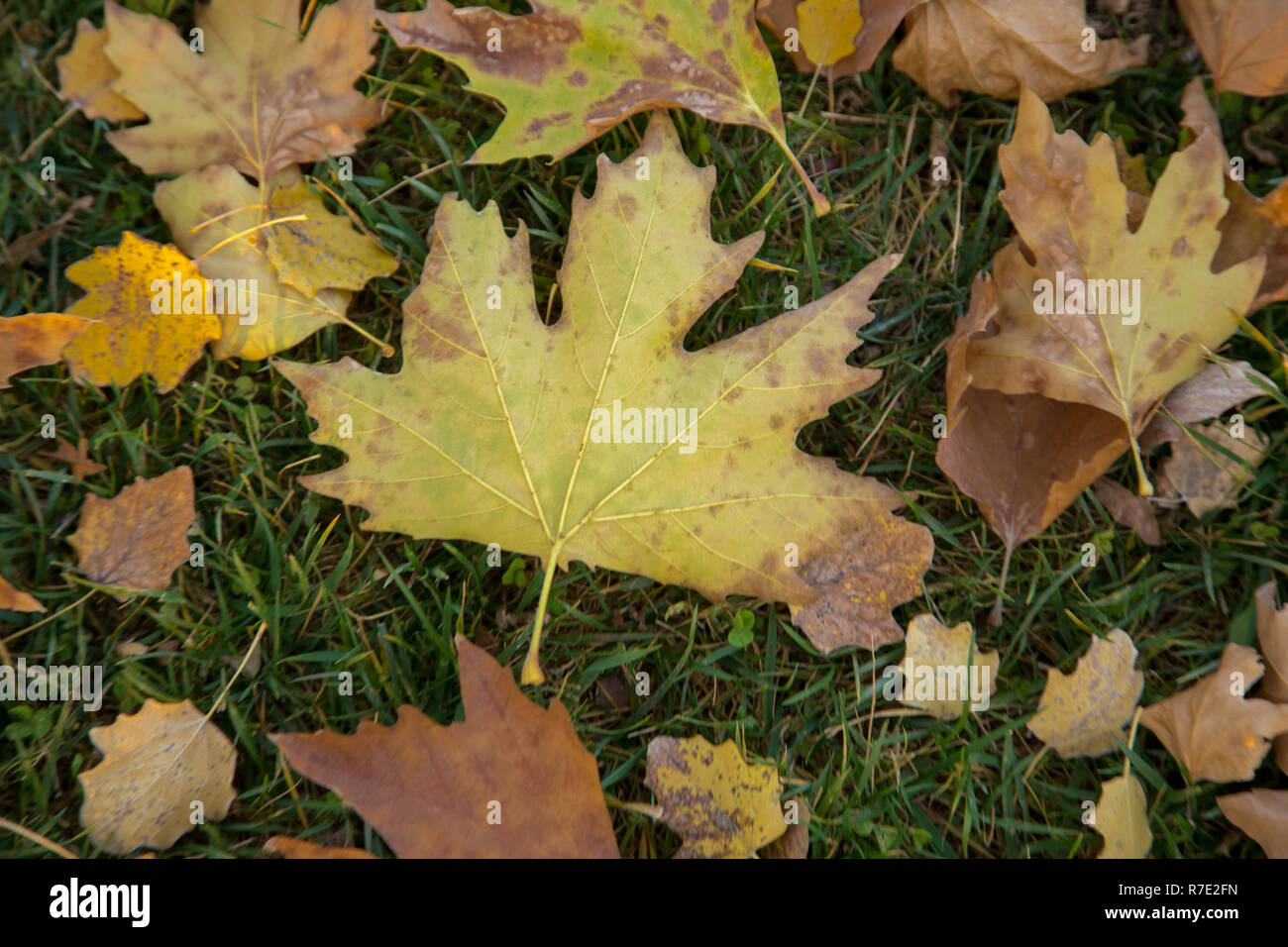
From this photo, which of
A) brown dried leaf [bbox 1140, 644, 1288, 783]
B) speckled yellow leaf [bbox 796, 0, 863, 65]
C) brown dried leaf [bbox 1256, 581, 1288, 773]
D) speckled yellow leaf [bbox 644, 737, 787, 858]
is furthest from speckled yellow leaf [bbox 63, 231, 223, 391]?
brown dried leaf [bbox 1256, 581, 1288, 773]

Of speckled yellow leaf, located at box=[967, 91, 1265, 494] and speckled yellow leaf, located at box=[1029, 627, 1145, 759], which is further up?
speckled yellow leaf, located at box=[967, 91, 1265, 494]

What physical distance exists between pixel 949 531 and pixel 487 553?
1025mm

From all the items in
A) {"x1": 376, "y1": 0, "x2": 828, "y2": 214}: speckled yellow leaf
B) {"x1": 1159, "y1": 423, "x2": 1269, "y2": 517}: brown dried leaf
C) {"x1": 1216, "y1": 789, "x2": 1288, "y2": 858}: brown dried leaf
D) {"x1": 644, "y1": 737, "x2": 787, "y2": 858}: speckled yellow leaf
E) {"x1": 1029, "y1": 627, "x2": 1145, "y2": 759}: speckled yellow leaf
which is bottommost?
{"x1": 644, "y1": 737, "x2": 787, "y2": 858}: speckled yellow leaf

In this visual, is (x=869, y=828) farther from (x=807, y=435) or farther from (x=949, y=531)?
(x=807, y=435)

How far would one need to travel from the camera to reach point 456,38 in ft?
5.98

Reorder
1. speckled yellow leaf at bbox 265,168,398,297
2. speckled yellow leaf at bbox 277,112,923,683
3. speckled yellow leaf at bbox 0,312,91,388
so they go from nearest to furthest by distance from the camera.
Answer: speckled yellow leaf at bbox 277,112,923,683 → speckled yellow leaf at bbox 0,312,91,388 → speckled yellow leaf at bbox 265,168,398,297

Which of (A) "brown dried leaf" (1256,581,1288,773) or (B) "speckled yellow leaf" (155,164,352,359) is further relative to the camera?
(B) "speckled yellow leaf" (155,164,352,359)

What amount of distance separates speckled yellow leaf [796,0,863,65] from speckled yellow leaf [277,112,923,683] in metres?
0.50

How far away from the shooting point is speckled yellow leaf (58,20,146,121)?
6.66 feet

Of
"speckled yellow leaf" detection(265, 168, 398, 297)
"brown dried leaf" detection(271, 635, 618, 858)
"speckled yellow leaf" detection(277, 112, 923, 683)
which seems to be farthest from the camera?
"speckled yellow leaf" detection(265, 168, 398, 297)

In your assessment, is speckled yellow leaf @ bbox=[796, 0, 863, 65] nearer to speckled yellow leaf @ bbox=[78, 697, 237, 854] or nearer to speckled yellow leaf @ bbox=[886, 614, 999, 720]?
speckled yellow leaf @ bbox=[886, 614, 999, 720]

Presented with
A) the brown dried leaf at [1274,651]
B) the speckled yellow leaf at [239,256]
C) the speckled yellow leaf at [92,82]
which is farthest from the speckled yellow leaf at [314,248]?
the brown dried leaf at [1274,651]

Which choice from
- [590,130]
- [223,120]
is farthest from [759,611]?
[223,120]

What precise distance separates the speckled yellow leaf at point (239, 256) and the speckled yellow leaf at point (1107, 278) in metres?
1.47
